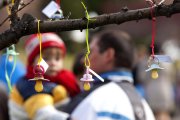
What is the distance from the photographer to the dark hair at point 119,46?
518 cm

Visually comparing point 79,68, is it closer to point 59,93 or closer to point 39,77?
point 59,93

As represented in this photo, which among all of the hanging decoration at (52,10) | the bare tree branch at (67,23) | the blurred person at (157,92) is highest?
the hanging decoration at (52,10)

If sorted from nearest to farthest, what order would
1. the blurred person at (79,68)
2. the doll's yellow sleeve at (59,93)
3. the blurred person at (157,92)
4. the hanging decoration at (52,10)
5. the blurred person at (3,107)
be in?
1. the hanging decoration at (52,10)
2. the doll's yellow sleeve at (59,93)
3. the blurred person at (3,107)
4. the blurred person at (79,68)
5. the blurred person at (157,92)

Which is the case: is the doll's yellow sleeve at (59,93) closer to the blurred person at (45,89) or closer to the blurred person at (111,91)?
the blurred person at (45,89)

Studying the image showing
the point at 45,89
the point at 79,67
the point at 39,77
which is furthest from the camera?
the point at 79,67

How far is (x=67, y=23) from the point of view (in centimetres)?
280

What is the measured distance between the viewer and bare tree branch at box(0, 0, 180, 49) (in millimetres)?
2756

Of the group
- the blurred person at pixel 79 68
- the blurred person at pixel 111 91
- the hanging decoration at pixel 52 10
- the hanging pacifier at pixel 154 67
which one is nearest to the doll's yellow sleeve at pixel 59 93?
the blurred person at pixel 111 91

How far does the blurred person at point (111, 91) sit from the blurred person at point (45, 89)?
156 mm

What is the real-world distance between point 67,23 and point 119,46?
8.03 ft

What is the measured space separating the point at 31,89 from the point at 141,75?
4787mm

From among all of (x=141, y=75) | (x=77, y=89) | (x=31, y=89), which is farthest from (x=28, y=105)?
(x=141, y=75)

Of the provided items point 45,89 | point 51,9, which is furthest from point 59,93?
point 51,9

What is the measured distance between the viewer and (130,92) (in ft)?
16.0
